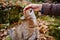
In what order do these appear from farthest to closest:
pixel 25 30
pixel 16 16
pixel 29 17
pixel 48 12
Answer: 1. pixel 16 16
2. pixel 25 30
3. pixel 29 17
4. pixel 48 12

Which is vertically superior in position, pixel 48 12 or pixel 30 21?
pixel 48 12

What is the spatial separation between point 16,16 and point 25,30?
0.25 meters

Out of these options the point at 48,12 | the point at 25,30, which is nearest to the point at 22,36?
the point at 25,30

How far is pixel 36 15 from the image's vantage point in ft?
6.39

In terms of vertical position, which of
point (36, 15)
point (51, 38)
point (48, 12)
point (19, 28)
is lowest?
point (51, 38)

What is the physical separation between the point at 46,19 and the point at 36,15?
0.45 ft

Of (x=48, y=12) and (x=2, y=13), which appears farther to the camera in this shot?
(x=2, y=13)

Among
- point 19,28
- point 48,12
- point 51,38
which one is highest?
point 48,12

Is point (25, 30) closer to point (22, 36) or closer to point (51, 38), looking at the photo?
point (22, 36)

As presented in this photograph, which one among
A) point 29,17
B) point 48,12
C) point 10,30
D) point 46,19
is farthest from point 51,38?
point 48,12

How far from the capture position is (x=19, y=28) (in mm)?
1881

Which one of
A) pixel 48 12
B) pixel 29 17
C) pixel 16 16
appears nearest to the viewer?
pixel 48 12

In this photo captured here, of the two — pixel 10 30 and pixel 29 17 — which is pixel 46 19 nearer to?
pixel 29 17

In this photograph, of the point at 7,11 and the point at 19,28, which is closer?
the point at 19,28
